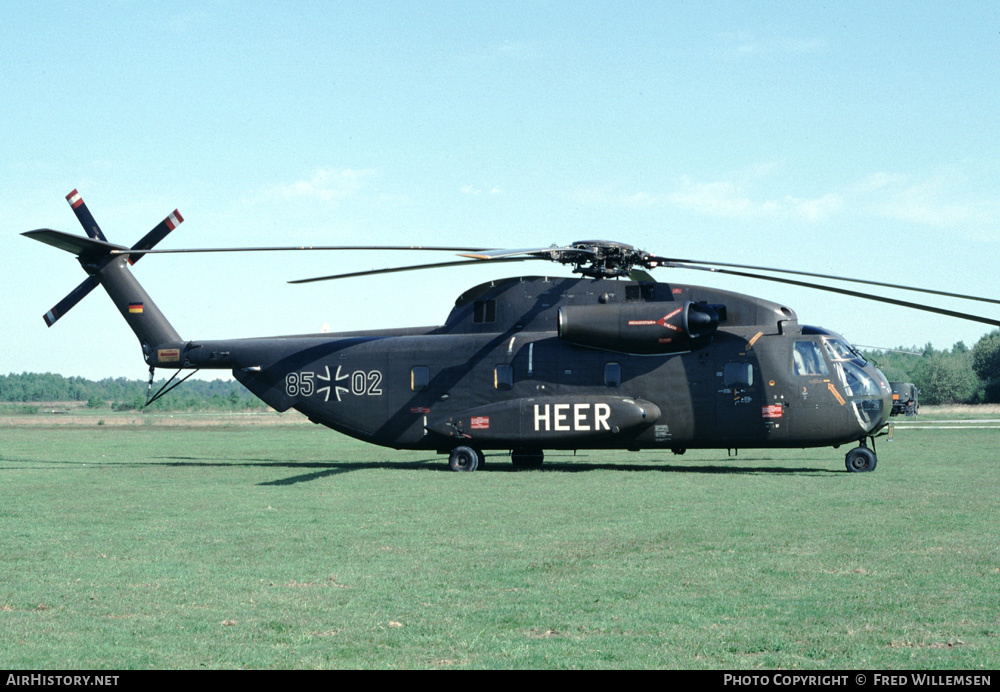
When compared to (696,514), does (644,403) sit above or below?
above

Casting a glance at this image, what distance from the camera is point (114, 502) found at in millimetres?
17625

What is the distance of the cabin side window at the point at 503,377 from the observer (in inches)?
992

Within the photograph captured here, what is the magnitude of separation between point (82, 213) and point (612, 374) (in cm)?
1594

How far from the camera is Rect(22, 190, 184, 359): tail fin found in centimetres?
2761

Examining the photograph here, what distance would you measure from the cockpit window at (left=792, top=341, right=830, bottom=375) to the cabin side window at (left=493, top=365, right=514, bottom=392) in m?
7.15

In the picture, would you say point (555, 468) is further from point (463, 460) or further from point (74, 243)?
point (74, 243)

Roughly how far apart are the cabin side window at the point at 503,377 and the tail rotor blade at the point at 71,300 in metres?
12.6

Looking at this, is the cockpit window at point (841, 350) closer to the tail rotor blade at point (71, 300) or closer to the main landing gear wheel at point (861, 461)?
the main landing gear wheel at point (861, 461)

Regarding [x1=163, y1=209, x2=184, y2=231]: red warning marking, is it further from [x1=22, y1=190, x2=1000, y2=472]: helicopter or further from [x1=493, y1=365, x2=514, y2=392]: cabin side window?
[x1=493, y1=365, x2=514, y2=392]: cabin side window

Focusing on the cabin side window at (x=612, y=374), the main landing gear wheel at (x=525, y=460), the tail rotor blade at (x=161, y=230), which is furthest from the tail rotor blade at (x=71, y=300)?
the cabin side window at (x=612, y=374)

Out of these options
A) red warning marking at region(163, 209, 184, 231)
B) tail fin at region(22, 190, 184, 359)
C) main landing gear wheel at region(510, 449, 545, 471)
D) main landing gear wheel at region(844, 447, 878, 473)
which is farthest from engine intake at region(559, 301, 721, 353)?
tail fin at region(22, 190, 184, 359)

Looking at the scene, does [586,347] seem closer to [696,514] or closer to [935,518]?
[696,514]

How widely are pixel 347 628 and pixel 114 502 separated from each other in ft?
38.0
